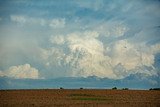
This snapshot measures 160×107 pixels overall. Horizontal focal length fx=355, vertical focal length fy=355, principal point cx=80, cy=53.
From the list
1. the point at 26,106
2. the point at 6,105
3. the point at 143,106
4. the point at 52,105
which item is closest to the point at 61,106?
the point at 52,105

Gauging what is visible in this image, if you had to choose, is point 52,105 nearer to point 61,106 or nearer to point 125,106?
point 61,106

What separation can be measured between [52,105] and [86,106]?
550 centimetres

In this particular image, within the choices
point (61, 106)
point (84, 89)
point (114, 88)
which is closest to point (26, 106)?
point (61, 106)

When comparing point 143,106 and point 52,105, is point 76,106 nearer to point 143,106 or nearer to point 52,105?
point 52,105

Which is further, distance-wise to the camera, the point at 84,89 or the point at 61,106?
the point at 84,89

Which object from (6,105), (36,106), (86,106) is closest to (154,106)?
(86,106)

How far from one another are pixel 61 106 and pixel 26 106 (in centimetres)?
530

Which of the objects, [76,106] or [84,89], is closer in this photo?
[76,106]

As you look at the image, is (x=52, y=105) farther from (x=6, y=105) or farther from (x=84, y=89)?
(x=84, y=89)

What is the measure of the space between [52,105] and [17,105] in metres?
5.44

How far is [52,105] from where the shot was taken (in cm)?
5525

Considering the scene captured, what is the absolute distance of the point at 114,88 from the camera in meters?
104

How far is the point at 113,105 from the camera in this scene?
56219 millimetres

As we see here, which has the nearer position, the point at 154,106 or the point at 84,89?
the point at 154,106
